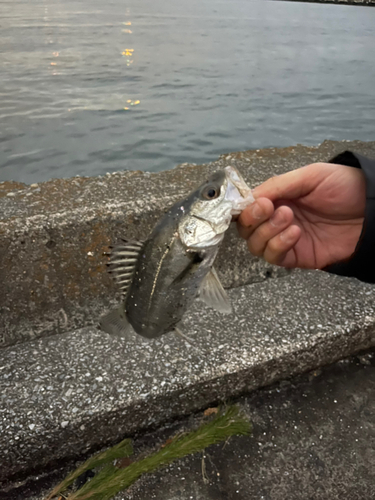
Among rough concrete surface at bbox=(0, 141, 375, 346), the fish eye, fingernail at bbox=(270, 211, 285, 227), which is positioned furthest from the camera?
rough concrete surface at bbox=(0, 141, 375, 346)

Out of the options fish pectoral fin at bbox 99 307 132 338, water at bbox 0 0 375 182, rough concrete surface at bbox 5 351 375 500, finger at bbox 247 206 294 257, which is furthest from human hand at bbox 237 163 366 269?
water at bbox 0 0 375 182

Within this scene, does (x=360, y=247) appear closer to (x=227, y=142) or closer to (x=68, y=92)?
(x=227, y=142)

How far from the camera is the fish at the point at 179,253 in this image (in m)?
1.74

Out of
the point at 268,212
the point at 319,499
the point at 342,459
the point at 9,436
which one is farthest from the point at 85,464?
the point at 268,212

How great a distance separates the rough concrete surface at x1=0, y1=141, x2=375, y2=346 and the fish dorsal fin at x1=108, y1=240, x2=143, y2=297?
1.11 meters

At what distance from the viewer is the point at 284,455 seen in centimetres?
250

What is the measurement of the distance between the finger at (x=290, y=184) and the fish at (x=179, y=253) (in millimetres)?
654

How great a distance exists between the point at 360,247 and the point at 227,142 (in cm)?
742

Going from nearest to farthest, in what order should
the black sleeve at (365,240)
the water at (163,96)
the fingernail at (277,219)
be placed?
the black sleeve at (365,240) → the fingernail at (277,219) → the water at (163,96)

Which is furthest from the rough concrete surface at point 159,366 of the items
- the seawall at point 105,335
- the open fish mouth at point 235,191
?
the open fish mouth at point 235,191

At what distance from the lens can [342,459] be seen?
2488 millimetres

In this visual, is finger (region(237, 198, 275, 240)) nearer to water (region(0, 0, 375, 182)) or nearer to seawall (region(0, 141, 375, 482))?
seawall (region(0, 141, 375, 482))

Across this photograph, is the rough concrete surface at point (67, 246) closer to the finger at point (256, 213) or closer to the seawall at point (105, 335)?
the seawall at point (105, 335)

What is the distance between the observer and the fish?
1737 millimetres
